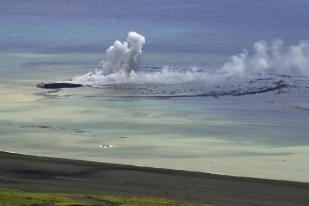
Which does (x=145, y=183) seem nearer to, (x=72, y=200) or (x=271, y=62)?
(x=72, y=200)

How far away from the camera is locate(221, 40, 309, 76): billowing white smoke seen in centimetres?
9056

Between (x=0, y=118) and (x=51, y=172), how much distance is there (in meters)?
17.9

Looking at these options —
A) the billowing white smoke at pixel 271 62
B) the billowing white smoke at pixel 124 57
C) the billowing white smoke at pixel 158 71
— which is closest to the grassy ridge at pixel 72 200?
the billowing white smoke at pixel 158 71

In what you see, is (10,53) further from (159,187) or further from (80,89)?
(159,187)

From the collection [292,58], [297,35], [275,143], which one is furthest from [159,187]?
[297,35]

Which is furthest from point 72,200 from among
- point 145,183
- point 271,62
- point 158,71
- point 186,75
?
point 271,62

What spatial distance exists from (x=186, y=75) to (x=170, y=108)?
15100 millimetres

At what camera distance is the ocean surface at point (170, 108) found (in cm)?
5547

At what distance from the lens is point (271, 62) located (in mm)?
96125

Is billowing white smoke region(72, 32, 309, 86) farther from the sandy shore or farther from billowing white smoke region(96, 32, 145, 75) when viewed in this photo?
the sandy shore

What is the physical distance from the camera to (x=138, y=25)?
166250mm

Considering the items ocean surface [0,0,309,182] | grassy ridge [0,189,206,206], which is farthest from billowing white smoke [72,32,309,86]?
grassy ridge [0,189,206,206]

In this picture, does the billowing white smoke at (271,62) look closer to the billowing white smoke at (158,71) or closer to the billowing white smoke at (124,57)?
the billowing white smoke at (158,71)

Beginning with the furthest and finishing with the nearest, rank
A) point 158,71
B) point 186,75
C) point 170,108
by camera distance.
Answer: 1. point 158,71
2. point 186,75
3. point 170,108
